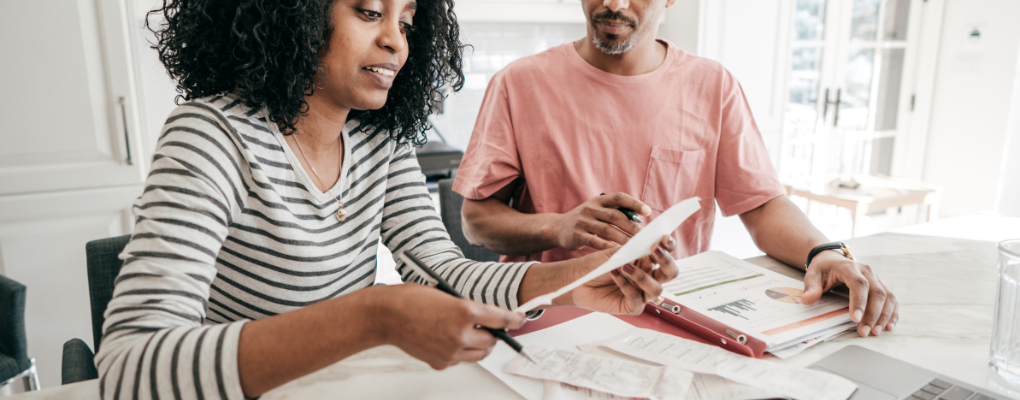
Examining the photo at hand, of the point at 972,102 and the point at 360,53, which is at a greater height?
the point at 360,53

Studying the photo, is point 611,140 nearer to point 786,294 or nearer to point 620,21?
point 620,21

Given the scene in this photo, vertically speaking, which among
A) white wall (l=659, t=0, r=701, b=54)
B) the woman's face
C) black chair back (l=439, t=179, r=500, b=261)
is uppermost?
white wall (l=659, t=0, r=701, b=54)

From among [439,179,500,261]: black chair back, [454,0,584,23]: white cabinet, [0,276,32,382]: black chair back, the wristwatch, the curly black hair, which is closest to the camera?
the curly black hair

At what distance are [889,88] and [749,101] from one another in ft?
5.55

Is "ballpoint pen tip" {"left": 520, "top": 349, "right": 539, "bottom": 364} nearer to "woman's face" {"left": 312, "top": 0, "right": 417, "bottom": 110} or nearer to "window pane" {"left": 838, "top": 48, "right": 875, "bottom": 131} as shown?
"woman's face" {"left": 312, "top": 0, "right": 417, "bottom": 110}

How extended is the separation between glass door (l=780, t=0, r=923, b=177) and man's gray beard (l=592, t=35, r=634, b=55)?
8.60 feet

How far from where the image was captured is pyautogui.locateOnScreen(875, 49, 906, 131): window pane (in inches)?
158

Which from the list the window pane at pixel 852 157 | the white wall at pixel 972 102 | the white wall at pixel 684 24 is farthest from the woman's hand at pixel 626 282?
the white wall at pixel 972 102

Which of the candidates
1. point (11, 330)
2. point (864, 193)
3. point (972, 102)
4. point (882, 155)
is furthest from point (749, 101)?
point (11, 330)

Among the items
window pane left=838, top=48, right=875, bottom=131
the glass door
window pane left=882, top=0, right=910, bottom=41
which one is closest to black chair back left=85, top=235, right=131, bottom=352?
the glass door

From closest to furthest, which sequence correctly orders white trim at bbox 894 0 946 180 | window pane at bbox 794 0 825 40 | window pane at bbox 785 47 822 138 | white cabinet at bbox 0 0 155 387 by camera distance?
1. white cabinet at bbox 0 0 155 387
2. window pane at bbox 794 0 825 40
3. window pane at bbox 785 47 822 138
4. white trim at bbox 894 0 946 180

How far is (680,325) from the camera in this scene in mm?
883

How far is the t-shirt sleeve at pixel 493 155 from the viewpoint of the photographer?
132 centimetres

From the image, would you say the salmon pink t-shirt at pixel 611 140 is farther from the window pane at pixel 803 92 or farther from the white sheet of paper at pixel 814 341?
the window pane at pixel 803 92
